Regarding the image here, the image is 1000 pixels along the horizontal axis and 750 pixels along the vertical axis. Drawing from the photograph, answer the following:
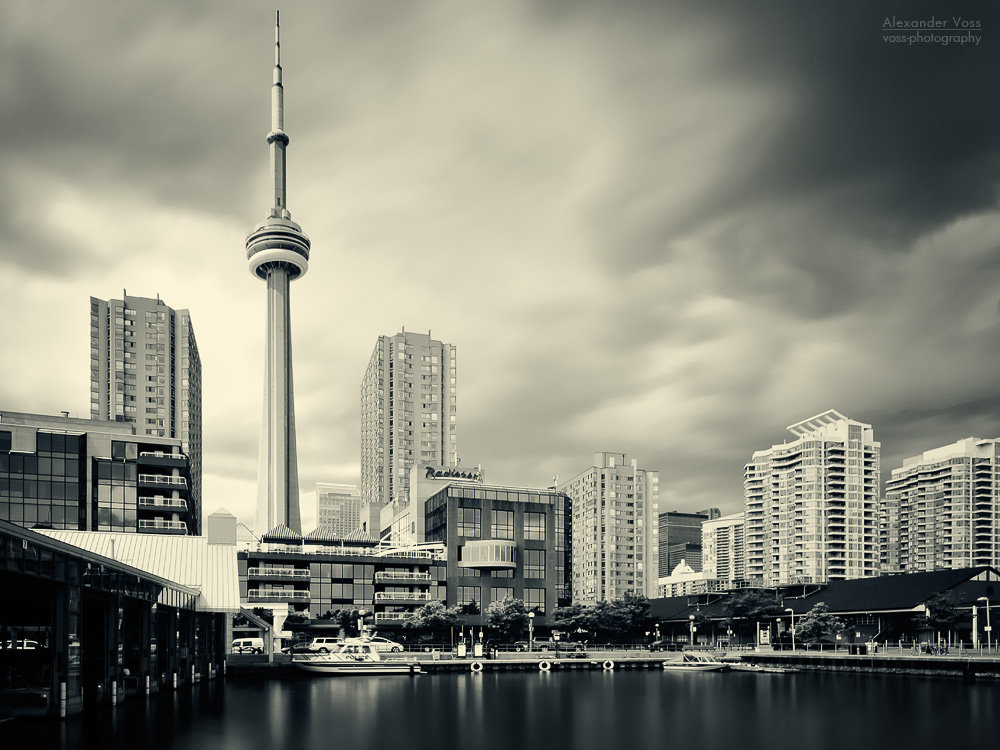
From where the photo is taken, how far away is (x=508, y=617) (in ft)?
369

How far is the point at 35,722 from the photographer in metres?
42.8

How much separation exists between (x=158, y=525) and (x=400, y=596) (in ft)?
108

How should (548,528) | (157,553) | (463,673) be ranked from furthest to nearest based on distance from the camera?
(548,528), (463,673), (157,553)

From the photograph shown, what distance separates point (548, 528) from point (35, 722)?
92931mm

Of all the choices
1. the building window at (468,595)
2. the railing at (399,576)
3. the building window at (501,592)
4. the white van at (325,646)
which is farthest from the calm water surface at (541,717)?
the building window at (501,592)

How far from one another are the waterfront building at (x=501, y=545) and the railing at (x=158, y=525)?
36.5 m

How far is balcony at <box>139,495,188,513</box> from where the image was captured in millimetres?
104000

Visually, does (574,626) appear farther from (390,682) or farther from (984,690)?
(984,690)

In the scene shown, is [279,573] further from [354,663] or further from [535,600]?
[535,600]

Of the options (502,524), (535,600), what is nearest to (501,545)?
(502,524)

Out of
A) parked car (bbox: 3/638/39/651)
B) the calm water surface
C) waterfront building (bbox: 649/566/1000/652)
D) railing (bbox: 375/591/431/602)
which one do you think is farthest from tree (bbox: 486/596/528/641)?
parked car (bbox: 3/638/39/651)

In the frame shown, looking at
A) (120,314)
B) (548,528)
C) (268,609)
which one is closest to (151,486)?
(268,609)

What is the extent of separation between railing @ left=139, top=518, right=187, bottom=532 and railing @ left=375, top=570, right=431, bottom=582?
27863 millimetres

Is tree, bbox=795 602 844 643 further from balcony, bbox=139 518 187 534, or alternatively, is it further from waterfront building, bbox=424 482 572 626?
balcony, bbox=139 518 187 534
